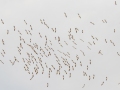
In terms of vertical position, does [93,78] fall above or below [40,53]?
below

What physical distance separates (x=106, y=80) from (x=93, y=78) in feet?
8.37

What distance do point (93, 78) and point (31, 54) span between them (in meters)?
12.7

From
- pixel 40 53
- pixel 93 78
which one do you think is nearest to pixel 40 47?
pixel 40 53

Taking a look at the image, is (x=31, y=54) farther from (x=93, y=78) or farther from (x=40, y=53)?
(x=93, y=78)

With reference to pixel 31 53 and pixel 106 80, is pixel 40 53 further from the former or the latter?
pixel 106 80

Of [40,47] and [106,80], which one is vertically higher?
[40,47]

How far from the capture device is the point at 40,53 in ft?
140

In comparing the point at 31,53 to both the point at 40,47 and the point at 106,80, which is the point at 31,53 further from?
the point at 106,80

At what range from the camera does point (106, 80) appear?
140 ft

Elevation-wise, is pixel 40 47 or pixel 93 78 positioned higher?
pixel 40 47

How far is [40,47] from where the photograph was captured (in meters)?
42.4

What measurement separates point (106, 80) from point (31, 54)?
49.9 feet

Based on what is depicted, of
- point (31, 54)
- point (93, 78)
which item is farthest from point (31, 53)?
point (93, 78)

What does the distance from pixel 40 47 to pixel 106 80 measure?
14120mm
